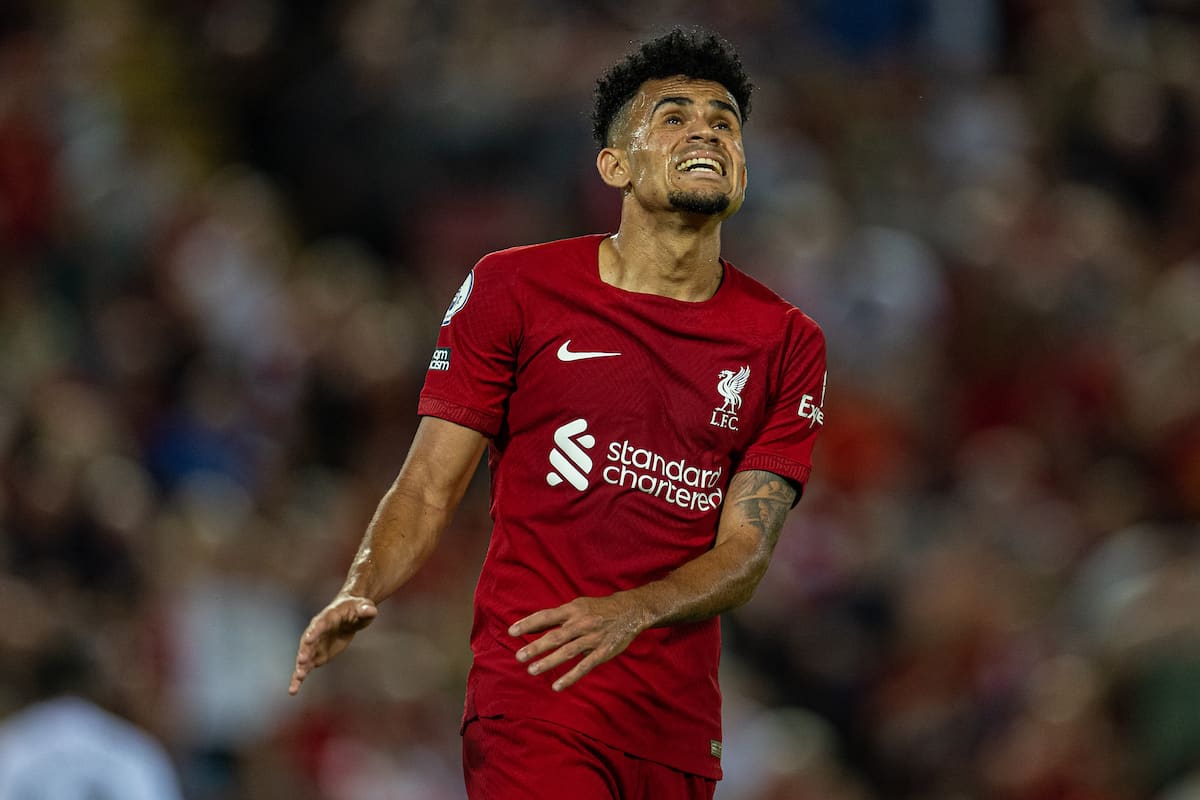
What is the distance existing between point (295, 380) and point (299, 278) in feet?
3.08

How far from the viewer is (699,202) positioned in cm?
474

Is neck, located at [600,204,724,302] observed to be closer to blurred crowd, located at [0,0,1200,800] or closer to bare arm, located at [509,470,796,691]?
bare arm, located at [509,470,796,691]

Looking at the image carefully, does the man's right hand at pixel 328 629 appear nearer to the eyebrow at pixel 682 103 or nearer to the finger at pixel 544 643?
the finger at pixel 544 643

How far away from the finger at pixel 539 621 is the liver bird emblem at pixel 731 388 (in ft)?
2.67

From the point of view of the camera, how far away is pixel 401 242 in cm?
1155

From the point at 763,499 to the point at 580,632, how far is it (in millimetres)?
770

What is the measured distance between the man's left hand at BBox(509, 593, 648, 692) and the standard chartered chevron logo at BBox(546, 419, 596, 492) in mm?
445

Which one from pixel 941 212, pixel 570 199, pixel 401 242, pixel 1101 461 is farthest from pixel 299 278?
pixel 1101 461

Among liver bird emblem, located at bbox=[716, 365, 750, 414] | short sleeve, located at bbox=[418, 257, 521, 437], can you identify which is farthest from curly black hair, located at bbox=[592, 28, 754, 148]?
liver bird emblem, located at bbox=[716, 365, 750, 414]

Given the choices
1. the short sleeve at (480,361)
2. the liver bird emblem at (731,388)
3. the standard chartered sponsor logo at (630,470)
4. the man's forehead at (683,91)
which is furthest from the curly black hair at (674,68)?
the standard chartered sponsor logo at (630,470)

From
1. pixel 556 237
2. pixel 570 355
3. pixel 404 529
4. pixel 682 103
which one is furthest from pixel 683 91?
pixel 556 237

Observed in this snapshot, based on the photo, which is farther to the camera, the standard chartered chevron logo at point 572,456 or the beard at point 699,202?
the beard at point 699,202

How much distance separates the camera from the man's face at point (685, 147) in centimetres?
476

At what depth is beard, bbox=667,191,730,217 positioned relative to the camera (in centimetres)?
474
